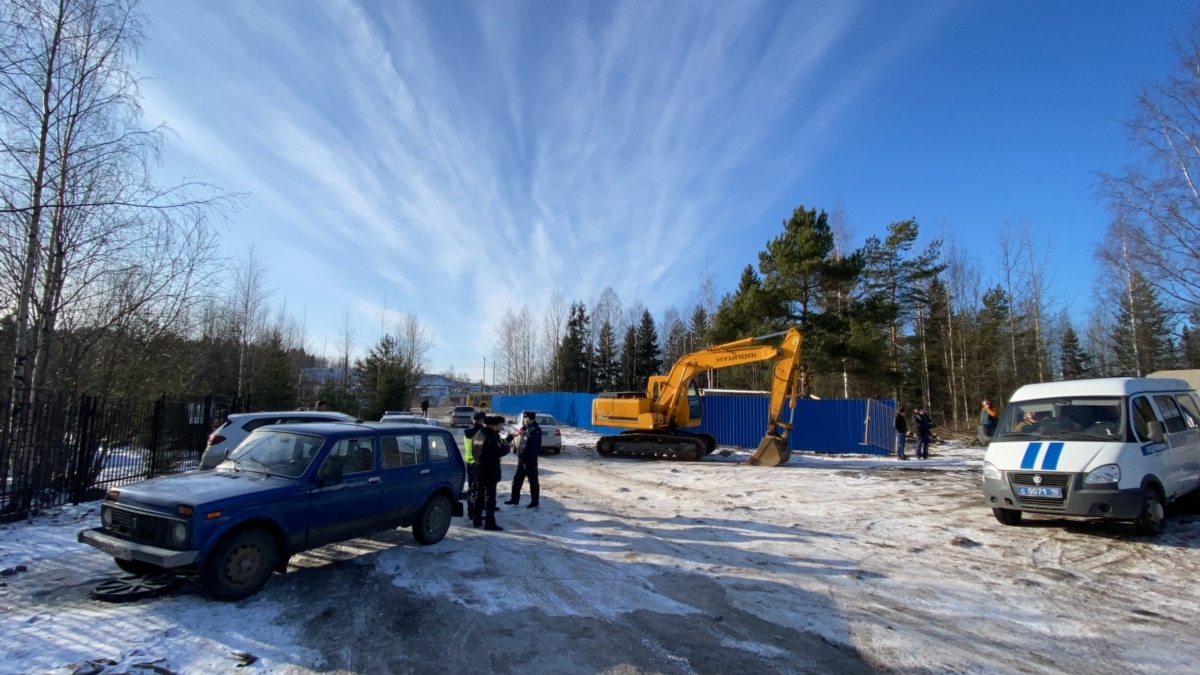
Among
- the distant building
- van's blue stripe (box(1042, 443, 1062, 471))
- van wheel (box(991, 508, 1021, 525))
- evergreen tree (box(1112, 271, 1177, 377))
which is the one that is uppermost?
evergreen tree (box(1112, 271, 1177, 377))

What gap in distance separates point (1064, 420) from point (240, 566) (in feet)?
37.7

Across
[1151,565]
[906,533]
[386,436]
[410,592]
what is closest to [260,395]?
[386,436]

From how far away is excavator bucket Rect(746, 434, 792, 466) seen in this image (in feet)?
57.9

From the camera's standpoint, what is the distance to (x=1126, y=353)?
3073cm

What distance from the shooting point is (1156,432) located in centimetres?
842

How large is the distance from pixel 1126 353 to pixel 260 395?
44947mm

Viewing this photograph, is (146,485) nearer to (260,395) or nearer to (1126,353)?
(260,395)

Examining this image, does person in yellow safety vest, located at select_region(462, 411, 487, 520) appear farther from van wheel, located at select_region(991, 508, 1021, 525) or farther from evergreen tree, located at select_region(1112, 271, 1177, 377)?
evergreen tree, located at select_region(1112, 271, 1177, 377)

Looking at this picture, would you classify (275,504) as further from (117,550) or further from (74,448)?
(74,448)

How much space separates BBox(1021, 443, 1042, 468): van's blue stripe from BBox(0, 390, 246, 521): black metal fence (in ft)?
48.5

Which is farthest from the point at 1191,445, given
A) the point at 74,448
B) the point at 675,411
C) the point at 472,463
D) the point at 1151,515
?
the point at 74,448

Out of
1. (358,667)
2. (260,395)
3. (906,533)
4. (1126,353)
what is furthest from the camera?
(1126,353)

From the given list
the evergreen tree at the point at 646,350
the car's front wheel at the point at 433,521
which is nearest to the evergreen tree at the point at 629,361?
the evergreen tree at the point at 646,350

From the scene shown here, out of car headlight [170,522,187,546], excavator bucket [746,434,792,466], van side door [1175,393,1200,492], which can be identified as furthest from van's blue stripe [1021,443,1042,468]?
car headlight [170,522,187,546]
